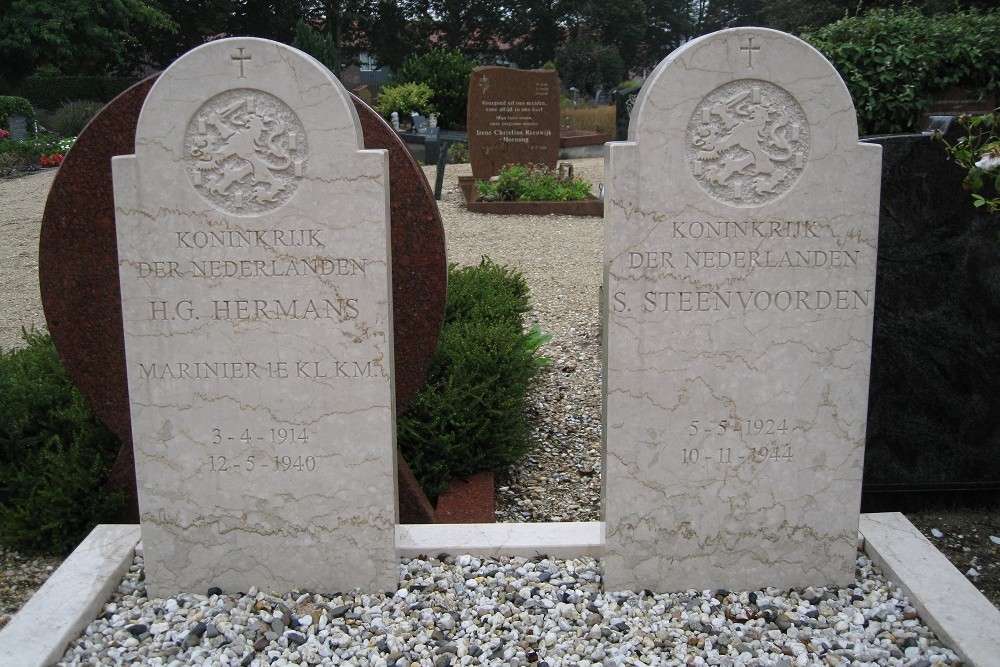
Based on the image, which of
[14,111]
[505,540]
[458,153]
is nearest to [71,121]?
[14,111]

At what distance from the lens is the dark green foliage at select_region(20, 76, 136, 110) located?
3198cm

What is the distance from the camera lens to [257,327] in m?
3.22

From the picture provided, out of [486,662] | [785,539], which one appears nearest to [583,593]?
[486,662]

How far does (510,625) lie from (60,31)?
32.1 meters

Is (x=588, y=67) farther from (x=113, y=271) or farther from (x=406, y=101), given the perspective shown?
(x=113, y=271)

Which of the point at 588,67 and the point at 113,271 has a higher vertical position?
the point at 588,67

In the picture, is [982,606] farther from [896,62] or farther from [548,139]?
[548,139]

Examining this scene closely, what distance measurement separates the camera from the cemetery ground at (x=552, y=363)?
4082mm

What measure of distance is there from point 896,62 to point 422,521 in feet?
32.7

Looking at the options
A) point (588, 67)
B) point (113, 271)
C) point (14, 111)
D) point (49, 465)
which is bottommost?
point (49, 465)

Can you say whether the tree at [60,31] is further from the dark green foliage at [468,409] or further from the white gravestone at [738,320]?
the white gravestone at [738,320]

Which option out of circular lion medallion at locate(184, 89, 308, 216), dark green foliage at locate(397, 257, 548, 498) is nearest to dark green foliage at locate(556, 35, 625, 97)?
dark green foliage at locate(397, 257, 548, 498)

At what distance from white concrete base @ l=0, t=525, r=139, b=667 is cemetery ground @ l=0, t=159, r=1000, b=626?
1.42 feet

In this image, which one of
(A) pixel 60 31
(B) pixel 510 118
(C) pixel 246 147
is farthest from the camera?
(A) pixel 60 31
